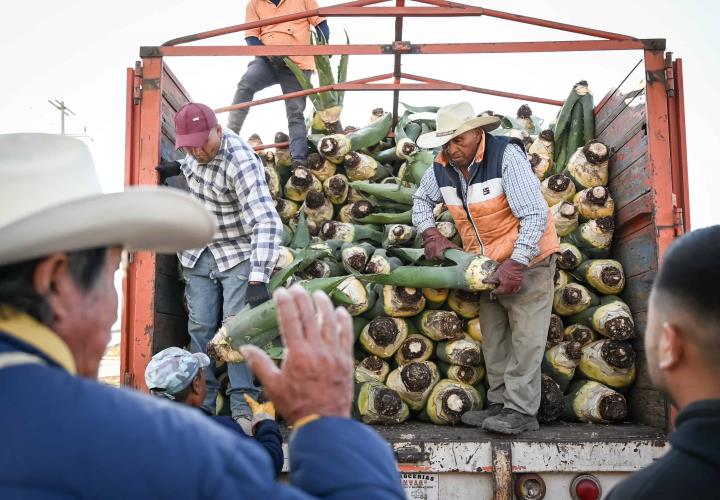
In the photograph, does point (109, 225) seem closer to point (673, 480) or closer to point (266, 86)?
point (673, 480)

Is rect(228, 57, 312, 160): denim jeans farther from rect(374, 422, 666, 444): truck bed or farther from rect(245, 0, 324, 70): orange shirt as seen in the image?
rect(374, 422, 666, 444): truck bed

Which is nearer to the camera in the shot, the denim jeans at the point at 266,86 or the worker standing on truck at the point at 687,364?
the worker standing on truck at the point at 687,364

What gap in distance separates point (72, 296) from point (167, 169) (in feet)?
9.74

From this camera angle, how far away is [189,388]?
9.61 ft

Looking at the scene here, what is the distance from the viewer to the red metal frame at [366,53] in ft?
11.6

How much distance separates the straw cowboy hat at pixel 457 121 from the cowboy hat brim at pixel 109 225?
9.62ft

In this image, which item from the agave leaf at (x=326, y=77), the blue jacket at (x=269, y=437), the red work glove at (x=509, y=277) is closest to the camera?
the blue jacket at (x=269, y=437)

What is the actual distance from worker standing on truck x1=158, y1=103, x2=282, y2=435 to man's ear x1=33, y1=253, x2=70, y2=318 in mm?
2704

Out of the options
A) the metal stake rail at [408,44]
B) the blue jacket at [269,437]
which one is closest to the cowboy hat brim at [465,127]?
the metal stake rail at [408,44]

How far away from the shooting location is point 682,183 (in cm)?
357

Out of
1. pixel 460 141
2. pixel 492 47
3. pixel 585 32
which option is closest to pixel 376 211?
pixel 460 141

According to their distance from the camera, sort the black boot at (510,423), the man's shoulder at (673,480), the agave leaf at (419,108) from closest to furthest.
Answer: the man's shoulder at (673,480), the black boot at (510,423), the agave leaf at (419,108)

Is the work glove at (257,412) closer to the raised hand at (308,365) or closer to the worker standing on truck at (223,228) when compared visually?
the worker standing on truck at (223,228)

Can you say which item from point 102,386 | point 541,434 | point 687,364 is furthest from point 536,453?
point 102,386
